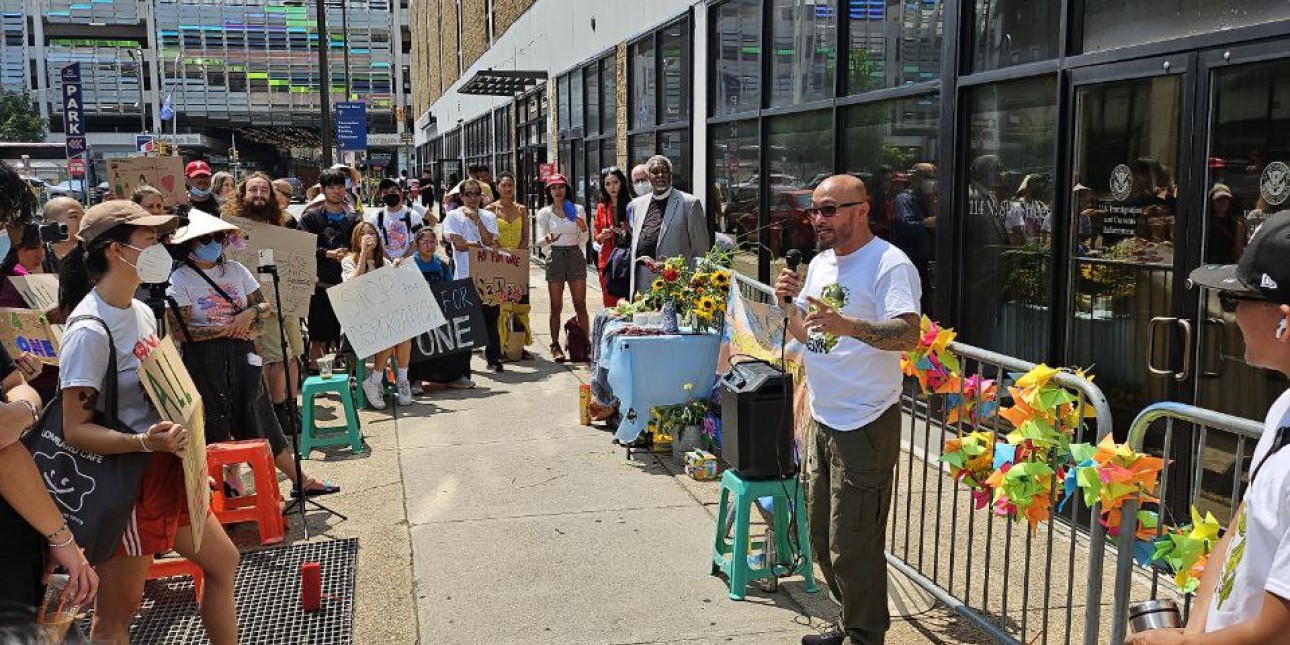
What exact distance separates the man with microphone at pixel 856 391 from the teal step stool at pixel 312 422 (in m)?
4.40

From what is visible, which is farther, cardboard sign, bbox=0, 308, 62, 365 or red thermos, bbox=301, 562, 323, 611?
red thermos, bbox=301, 562, 323, 611

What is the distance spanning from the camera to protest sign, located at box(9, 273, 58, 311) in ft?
14.7

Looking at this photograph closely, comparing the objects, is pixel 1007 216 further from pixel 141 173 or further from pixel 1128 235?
pixel 141 173

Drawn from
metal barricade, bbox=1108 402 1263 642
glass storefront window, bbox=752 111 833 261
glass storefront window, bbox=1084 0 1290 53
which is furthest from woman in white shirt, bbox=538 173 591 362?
metal barricade, bbox=1108 402 1263 642

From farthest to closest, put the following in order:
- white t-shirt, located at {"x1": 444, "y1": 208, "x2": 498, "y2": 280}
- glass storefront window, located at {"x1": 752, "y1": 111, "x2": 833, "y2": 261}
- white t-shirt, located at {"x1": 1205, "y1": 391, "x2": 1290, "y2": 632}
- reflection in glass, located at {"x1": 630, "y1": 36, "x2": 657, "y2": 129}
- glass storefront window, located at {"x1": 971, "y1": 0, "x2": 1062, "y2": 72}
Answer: reflection in glass, located at {"x1": 630, "y1": 36, "x2": 657, "y2": 129} < white t-shirt, located at {"x1": 444, "y1": 208, "x2": 498, "y2": 280} < glass storefront window, located at {"x1": 752, "y1": 111, "x2": 833, "y2": 261} < glass storefront window, located at {"x1": 971, "y1": 0, "x2": 1062, "y2": 72} < white t-shirt, located at {"x1": 1205, "y1": 391, "x2": 1290, "y2": 632}

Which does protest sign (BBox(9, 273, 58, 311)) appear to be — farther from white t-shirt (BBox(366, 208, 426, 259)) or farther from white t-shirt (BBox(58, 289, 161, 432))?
white t-shirt (BBox(366, 208, 426, 259))

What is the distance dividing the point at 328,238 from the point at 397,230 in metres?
0.64

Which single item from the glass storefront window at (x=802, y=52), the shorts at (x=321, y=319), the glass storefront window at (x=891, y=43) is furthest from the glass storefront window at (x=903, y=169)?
the shorts at (x=321, y=319)

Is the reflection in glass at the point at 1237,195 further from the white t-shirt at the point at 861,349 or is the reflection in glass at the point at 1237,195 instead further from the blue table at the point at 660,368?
the blue table at the point at 660,368

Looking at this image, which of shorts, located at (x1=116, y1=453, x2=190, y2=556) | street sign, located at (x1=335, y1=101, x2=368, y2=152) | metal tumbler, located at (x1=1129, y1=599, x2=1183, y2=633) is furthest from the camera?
street sign, located at (x1=335, y1=101, x2=368, y2=152)

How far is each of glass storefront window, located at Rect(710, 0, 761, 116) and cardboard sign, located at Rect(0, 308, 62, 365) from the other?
7.49 metres

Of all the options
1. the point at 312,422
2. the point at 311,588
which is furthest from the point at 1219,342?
the point at 312,422

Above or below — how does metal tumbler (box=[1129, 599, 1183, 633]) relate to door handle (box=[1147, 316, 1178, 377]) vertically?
below

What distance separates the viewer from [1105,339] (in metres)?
5.69
